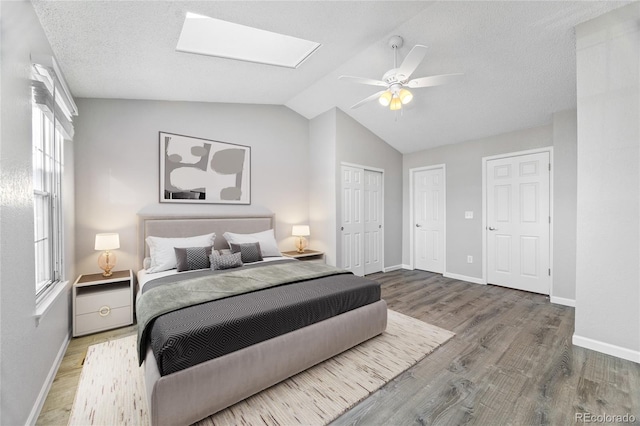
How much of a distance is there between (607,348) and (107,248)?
4.83 m

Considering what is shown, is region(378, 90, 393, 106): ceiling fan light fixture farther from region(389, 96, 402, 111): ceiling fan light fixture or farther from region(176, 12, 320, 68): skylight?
region(176, 12, 320, 68): skylight

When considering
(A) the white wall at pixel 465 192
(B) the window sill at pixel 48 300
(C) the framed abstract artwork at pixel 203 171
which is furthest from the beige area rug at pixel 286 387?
(A) the white wall at pixel 465 192

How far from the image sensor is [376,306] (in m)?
2.50

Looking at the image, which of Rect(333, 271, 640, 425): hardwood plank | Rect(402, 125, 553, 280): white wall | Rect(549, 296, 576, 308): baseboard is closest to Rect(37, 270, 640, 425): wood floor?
Rect(333, 271, 640, 425): hardwood plank

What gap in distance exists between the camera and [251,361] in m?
1.70

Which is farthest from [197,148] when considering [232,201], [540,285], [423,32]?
[540,285]

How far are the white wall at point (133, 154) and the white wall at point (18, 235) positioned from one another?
139cm

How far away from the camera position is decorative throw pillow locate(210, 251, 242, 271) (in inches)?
114

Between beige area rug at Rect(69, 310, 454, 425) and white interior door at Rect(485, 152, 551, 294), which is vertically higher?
white interior door at Rect(485, 152, 551, 294)

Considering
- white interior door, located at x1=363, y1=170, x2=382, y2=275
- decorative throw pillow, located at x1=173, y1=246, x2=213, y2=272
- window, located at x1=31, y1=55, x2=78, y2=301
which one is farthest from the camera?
white interior door, located at x1=363, y1=170, x2=382, y2=275

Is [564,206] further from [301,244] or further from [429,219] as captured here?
[301,244]

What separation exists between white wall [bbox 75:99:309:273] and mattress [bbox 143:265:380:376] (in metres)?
1.28

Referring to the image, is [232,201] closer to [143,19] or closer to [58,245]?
[58,245]

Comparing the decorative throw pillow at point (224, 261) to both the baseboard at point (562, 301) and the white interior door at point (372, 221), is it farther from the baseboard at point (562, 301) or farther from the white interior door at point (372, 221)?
the baseboard at point (562, 301)
